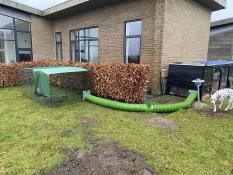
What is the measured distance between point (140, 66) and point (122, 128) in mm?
2308

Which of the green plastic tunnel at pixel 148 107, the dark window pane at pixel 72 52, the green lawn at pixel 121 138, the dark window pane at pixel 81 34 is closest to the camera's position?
the green lawn at pixel 121 138

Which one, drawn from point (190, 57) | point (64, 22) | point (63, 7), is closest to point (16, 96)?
point (63, 7)

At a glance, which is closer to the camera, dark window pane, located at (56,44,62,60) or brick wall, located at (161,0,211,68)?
brick wall, located at (161,0,211,68)

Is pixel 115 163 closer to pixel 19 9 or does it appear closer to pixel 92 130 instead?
pixel 92 130

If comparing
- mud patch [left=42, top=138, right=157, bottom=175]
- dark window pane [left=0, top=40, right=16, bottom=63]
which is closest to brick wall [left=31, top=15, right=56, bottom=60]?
dark window pane [left=0, top=40, right=16, bottom=63]

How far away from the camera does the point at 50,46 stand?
13727 millimetres

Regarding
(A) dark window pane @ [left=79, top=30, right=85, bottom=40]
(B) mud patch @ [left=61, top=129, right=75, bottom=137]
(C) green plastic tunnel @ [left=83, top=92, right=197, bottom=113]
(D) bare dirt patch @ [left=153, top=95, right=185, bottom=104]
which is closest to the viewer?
(B) mud patch @ [left=61, top=129, right=75, bottom=137]

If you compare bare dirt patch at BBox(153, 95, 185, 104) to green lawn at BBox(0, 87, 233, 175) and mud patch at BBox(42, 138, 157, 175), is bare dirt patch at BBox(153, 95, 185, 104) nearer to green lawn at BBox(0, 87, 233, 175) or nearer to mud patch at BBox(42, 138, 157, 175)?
green lawn at BBox(0, 87, 233, 175)

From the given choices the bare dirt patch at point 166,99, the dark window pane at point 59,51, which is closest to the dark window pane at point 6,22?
the dark window pane at point 59,51

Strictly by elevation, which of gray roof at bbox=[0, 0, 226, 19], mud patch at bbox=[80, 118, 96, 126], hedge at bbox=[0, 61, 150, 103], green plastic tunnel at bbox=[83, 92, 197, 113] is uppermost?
gray roof at bbox=[0, 0, 226, 19]

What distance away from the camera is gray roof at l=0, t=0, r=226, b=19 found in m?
9.44

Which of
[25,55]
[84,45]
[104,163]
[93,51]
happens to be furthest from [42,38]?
[104,163]

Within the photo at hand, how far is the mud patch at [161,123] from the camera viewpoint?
4.75 meters

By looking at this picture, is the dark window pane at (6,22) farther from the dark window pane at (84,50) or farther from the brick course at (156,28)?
the dark window pane at (84,50)
